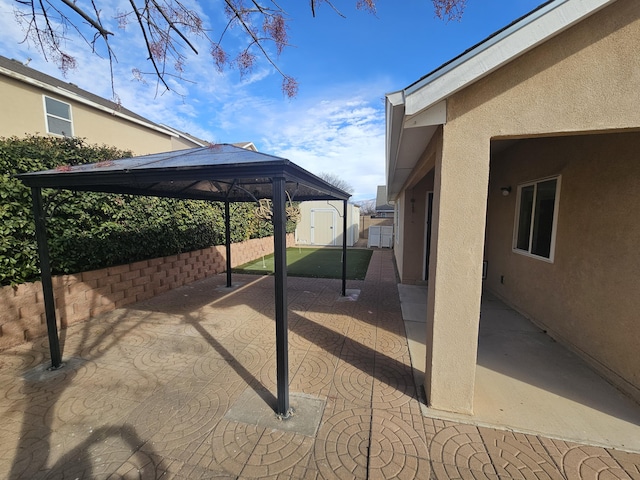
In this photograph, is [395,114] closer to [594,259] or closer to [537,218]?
[594,259]

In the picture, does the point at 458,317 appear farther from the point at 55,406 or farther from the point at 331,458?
the point at 55,406

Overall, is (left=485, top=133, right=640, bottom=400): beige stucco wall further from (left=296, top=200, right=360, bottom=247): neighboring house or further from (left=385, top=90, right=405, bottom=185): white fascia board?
(left=296, top=200, right=360, bottom=247): neighboring house

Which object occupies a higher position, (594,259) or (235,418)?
(594,259)

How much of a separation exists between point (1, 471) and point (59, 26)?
14.0 feet

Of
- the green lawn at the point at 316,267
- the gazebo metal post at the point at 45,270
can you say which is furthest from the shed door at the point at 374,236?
the gazebo metal post at the point at 45,270

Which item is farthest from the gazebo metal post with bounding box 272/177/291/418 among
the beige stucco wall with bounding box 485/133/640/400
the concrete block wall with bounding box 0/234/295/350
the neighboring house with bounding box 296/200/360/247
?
the neighboring house with bounding box 296/200/360/247

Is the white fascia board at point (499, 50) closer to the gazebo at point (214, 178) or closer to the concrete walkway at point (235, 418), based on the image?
the gazebo at point (214, 178)

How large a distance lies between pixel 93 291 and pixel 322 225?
1430 cm

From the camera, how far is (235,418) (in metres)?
2.60

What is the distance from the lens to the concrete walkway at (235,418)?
2.08 metres

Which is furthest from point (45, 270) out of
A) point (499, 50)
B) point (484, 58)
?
point (499, 50)

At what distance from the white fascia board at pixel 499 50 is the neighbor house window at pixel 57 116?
13780 mm

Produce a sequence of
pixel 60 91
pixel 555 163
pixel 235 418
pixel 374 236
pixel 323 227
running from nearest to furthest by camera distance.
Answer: pixel 235 418
pixel 555 163
pixel 60 91
pixel 374 236
pixel 323 227

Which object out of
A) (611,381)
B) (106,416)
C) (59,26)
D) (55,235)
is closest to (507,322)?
(611,381)
